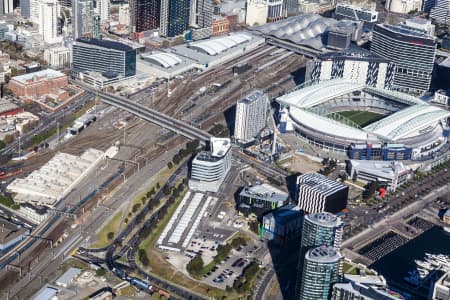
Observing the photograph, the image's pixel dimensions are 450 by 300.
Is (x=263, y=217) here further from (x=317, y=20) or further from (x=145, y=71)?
(x=317, y=20)

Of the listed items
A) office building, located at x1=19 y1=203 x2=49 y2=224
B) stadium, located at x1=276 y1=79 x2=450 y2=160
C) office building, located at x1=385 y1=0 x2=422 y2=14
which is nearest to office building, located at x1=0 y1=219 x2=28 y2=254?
office building, located at x1=19 y1=203 x2=49 y2=224

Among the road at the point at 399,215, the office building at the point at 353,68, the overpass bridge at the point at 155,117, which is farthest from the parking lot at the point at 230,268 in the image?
the office building at the point at 353,68

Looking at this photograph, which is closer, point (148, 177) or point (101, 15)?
point (148, 177)

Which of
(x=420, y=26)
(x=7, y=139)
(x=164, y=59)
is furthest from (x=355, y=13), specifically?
(x=7, y=139)

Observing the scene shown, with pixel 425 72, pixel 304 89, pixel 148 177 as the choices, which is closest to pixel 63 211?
pixel 148 177

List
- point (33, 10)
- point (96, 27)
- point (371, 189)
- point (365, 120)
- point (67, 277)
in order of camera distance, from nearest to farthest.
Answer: point (67, 277) → point (371, 189) → point (365, 120) → point (96, 27) → point (33, 10)

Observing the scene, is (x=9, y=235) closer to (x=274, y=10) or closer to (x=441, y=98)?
(x=441, y=98)
